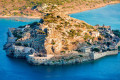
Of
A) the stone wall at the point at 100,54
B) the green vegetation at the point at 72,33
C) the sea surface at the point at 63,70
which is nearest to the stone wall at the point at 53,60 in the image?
the sea surface at the point at 63,70

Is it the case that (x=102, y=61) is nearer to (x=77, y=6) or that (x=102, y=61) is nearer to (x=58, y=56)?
(x=58, y=56)

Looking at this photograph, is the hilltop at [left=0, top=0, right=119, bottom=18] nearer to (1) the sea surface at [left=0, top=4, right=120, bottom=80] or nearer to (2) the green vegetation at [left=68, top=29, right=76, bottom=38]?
(2) the green vegetation at [left=68, top=29, right=76, bottom=38]

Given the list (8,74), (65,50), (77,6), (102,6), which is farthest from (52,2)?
(8,74)

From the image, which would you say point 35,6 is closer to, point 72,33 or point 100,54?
point 72,33

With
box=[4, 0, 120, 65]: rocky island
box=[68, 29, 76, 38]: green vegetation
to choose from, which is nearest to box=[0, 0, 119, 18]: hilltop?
box=[4, 0, 120, 65]: rocky island

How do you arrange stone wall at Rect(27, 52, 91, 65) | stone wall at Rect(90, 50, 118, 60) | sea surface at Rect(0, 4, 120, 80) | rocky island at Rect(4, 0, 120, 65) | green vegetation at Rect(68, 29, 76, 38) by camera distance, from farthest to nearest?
1. green vegetation at Rect(68, 29, 76, 38)
2. stone wall at Rect(90, 50, 118, 60)
3. rocky island at Rect(4, 0, 120, 65)
4. stone wall at Rect(27, 52, 91, 65)
5. sea surface at Rect(0, 4, 120, 80)

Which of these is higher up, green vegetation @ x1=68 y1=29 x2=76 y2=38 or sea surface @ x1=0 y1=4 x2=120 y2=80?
green vegetation @ x1=68 y1=29 x2=76 y2=38

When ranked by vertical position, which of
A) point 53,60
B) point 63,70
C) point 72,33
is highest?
point 72,33

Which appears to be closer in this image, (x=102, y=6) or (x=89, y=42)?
(x=89, y=42)

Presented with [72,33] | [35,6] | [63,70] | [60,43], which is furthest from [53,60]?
[35,6]
